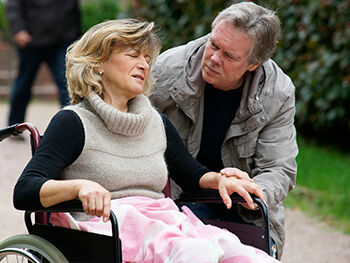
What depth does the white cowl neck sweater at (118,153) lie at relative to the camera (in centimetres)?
262

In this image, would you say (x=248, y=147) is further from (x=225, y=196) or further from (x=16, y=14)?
(x=16, y=14)

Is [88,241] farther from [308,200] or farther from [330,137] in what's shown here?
[330,137]

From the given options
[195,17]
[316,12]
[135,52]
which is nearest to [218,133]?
[135,52]

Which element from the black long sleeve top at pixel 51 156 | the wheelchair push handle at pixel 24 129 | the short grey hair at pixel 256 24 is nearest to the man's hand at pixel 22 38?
the short grey hair at pixel 256 24

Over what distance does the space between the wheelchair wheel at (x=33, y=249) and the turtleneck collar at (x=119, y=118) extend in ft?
1.64

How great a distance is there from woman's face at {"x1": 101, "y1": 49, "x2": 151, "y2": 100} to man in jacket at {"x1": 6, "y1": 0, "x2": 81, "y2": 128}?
422cm

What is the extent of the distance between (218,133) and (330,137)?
4967mm

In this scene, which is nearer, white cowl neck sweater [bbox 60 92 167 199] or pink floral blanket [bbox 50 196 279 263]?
pink floral blanket [bbox 50 196 279 263]

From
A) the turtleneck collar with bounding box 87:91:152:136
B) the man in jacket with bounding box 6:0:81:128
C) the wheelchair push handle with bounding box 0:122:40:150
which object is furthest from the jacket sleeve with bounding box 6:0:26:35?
the turtleneck collar with bounding box 87:91:152:136

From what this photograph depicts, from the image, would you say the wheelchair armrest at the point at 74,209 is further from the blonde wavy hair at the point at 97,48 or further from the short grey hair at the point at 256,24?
the short grey hair at the point at 256,24

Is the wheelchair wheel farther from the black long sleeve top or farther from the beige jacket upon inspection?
the beige jacket

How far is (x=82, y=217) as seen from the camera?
8.65 ft

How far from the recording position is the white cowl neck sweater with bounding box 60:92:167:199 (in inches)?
103

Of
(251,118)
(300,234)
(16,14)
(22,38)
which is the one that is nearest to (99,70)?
(251,118)
